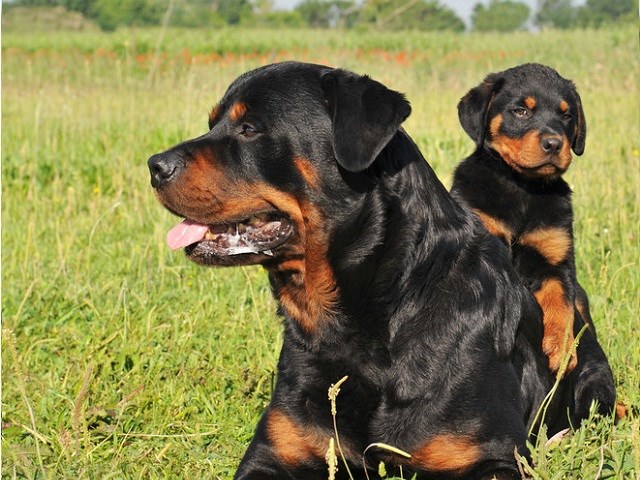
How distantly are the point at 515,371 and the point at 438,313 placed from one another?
0.41 m

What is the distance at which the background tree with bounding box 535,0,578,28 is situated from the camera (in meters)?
20.1

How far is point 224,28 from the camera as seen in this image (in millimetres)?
30625

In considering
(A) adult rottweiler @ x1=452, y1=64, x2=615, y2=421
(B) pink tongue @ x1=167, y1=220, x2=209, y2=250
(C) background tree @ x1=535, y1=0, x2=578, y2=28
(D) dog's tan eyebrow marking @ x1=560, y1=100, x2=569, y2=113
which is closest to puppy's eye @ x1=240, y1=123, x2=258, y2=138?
(B) pink tongue @ x1=167, y1=220, x2=209, y2=250

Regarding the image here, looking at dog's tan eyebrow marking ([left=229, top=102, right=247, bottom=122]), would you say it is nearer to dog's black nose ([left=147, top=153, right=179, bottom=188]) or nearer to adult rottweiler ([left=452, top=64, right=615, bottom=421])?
dog's black nose ([left=147, top=153, right=179, bottom=188])

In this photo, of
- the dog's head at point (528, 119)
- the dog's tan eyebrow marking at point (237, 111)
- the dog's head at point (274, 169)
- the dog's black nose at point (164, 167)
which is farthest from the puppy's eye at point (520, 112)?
the dog's black nose at point (164, 167)

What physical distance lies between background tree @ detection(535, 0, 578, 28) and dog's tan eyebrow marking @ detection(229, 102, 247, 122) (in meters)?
16.7

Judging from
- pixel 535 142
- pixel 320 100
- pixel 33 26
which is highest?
pixel 320 100

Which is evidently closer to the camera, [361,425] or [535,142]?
[361,425]

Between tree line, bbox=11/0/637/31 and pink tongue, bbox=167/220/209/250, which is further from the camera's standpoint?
tree line, bbox=11/0/637/31

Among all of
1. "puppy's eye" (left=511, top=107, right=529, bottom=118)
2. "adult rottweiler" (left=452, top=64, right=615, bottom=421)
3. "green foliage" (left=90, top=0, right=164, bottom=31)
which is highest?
"puppy's eye" (left=511, top=107, right=529, bottom=118)

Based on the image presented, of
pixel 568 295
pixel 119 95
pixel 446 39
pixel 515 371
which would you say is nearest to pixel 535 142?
pixel 568 295

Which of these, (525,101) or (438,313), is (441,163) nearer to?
(525,101)

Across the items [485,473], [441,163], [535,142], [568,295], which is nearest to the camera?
[485,473]

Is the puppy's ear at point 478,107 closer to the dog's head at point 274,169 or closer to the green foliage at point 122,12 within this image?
the dog's head at point 274,169
